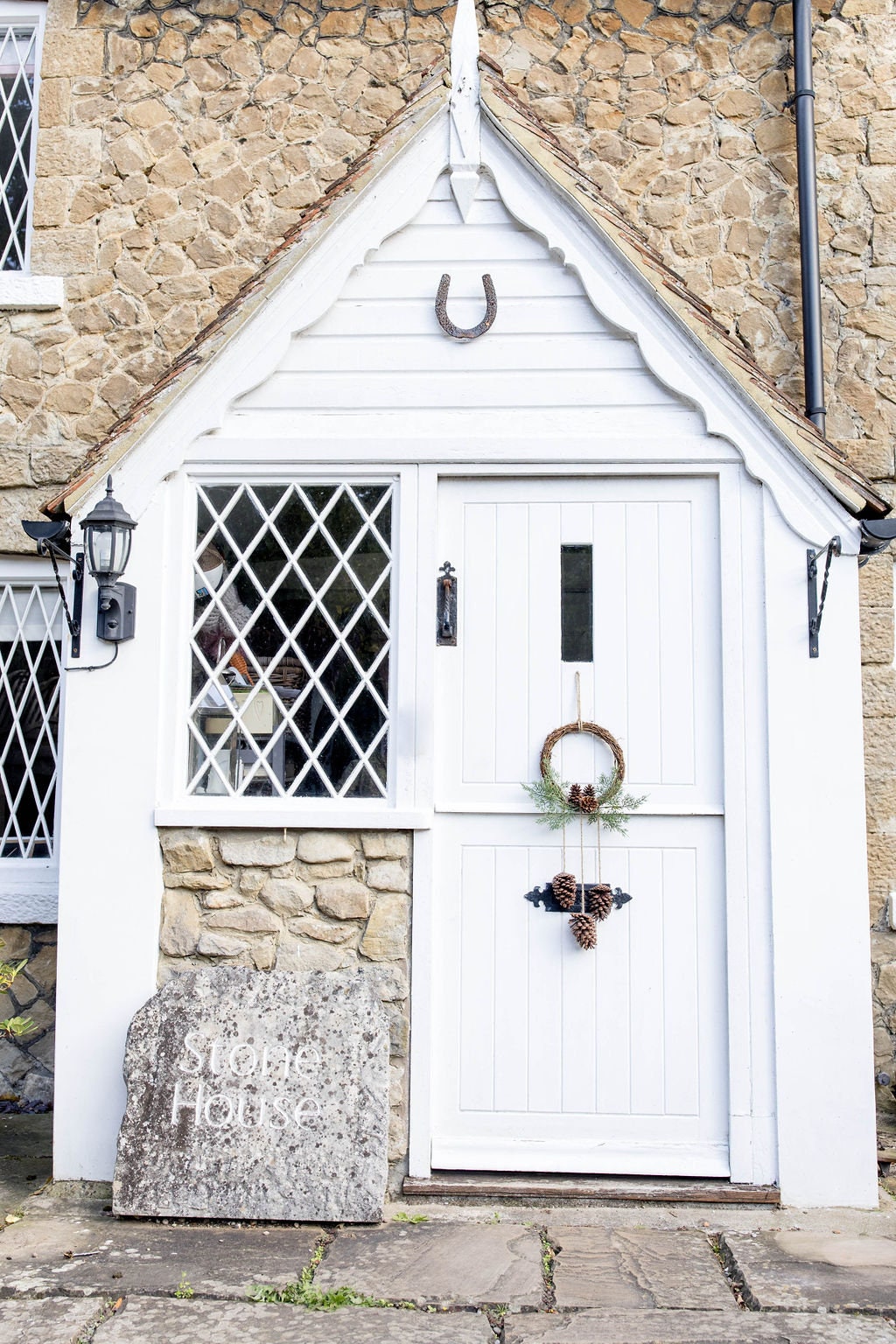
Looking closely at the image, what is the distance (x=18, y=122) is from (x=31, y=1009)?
4.71 meters

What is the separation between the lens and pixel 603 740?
4.25 metres

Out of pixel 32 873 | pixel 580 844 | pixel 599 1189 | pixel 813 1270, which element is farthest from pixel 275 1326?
pixel 32 873

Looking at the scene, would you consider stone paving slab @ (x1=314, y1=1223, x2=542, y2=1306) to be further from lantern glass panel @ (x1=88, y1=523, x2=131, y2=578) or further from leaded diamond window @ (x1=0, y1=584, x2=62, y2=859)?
leaded diamond window @ (x1=0, y1=584, x2=62, y2=859)

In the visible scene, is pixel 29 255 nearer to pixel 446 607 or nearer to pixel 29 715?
pixel 29 715

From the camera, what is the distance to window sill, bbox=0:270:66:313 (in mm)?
5766

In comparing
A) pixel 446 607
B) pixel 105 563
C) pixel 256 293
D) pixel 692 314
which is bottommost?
pixel 446 607

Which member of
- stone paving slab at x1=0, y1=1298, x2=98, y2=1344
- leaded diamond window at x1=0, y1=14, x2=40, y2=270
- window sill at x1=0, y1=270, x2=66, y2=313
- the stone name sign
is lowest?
stone paving slab at x1=0, y1=1298, x2=98, y2=1344

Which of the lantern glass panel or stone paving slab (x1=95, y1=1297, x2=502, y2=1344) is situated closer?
stone paving slab (x1=95, y1=1297, x2=502, y2=1344)

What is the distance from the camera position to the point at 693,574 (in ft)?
14.1

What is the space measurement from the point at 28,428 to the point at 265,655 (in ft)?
7.56

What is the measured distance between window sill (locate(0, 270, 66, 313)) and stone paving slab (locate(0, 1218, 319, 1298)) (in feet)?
14.3

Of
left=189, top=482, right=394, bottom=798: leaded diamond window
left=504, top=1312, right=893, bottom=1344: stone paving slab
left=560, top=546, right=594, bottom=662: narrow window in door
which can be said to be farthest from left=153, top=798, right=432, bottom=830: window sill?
left=504, top=1312, right=893, bottom=1344: stone paving slab

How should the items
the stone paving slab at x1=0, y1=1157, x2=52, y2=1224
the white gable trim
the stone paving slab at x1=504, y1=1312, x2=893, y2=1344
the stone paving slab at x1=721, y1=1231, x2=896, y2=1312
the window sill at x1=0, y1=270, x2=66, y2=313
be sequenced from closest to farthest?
the stone paving slab at x1=504, y1=1312, x2=893, y2=1344 → the stone paving slab at x1=721, y1=1231, x2=896, y2=1312 → the stone paving slab at x1=0, y1=1157, x2=52, y2=1224 → the white gable trim → the window sill at x1=0, y1=270, x2=66, y2=313

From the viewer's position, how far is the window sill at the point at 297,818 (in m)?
4.15
